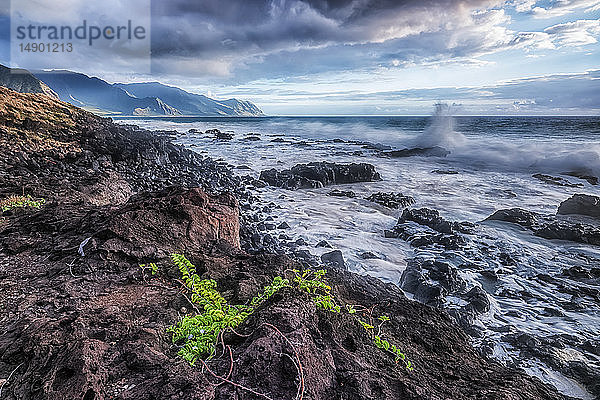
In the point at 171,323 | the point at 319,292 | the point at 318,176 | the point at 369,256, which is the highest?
the point at 318,176

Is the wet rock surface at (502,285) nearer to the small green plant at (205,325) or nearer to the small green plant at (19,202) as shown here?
the small green plant at (205,325)

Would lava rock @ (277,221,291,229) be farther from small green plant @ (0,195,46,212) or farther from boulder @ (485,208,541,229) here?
boulder @ (485,208,541,229)

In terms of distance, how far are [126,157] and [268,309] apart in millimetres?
12333

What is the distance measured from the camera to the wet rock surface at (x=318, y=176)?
1414cm

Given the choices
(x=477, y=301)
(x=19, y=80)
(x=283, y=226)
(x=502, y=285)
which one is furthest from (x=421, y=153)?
(x=19, y=80)

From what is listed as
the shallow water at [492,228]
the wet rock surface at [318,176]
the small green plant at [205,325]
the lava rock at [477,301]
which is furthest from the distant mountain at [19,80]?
the lava rock at [477,301]

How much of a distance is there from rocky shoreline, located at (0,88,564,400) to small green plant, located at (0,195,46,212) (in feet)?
0.80

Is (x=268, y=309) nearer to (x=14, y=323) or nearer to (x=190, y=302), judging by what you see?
(x=190, y=302)

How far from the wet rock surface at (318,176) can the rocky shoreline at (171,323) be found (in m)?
7.65

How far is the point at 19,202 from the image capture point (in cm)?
596

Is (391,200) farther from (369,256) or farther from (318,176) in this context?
(369,256)

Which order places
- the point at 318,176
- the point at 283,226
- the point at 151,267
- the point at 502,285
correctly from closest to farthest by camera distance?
the point at 151,267
the point at 502,285
the point at 283,226
the point at 318,176

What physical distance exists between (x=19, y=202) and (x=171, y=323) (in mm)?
5312

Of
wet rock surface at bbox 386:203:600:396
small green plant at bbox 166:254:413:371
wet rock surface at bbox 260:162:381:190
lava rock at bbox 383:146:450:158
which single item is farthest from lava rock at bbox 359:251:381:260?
lava rock at bbox 383:146:450:158
